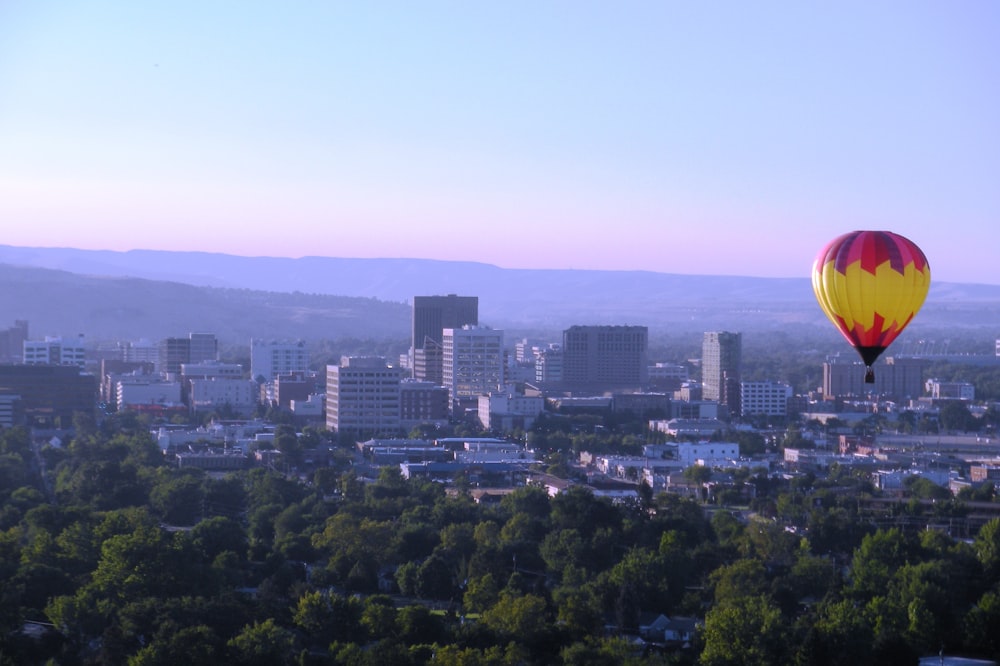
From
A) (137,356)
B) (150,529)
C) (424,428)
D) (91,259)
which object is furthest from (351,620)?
(91,259)

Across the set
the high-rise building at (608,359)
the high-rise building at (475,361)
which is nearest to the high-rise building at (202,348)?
the high-rise building at (475,361)

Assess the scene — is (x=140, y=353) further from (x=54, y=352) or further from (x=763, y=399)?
(x=763, y=399)

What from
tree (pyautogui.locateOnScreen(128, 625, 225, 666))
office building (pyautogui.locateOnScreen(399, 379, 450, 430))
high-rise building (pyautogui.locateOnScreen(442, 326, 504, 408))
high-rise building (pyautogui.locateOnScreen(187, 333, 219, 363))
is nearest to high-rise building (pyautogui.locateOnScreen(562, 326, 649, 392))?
high-rise building (pyautogui.locateOnScreen(442, 326, 504, 408))

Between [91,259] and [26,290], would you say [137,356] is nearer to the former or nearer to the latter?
[26,290]

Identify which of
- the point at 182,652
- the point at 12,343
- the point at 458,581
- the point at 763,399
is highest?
the point at 12,343

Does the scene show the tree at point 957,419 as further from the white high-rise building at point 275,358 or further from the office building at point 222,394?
the white high-rise building at point 275,358

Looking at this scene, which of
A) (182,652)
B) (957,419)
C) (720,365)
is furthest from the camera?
(720,365)

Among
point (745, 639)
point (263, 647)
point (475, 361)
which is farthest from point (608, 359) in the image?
point (263, 647)

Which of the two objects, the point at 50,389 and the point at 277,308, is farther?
the point at 277,308
